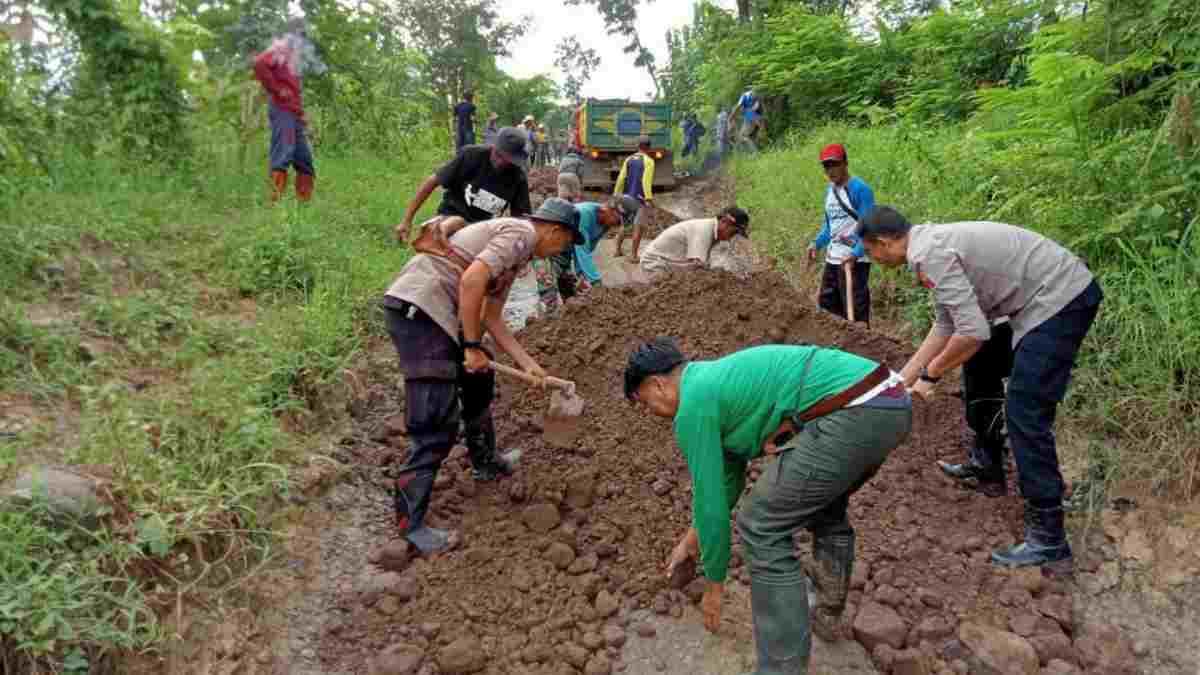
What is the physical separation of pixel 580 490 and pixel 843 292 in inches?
113

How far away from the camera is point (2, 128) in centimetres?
400

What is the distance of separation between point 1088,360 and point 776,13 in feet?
42.2

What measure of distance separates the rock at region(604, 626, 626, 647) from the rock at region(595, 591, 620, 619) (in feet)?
0.29

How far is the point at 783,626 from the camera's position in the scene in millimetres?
2053

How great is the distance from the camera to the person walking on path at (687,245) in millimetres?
5402

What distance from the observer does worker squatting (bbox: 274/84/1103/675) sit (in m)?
2.04

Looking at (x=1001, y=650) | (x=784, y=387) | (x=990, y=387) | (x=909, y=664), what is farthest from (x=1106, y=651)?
(x=784, y=387)

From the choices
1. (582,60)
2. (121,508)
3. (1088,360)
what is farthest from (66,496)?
(582,60)

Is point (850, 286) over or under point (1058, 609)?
over

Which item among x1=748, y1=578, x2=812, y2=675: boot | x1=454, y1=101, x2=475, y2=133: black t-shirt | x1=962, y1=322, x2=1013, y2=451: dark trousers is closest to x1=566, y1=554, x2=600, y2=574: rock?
x1=748, y1=578, x2=812, y2=675: boot

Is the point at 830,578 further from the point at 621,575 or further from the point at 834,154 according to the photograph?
the point at 834,154

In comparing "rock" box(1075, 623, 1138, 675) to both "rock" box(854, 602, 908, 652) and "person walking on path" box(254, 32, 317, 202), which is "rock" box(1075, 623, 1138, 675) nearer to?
"rock" box(854, 602, 908, 652)

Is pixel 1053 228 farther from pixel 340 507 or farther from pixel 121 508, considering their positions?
pixel 121 508

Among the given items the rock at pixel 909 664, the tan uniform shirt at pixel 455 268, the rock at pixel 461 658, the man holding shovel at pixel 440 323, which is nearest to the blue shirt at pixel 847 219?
the man holding shovel at pixel 440 323
